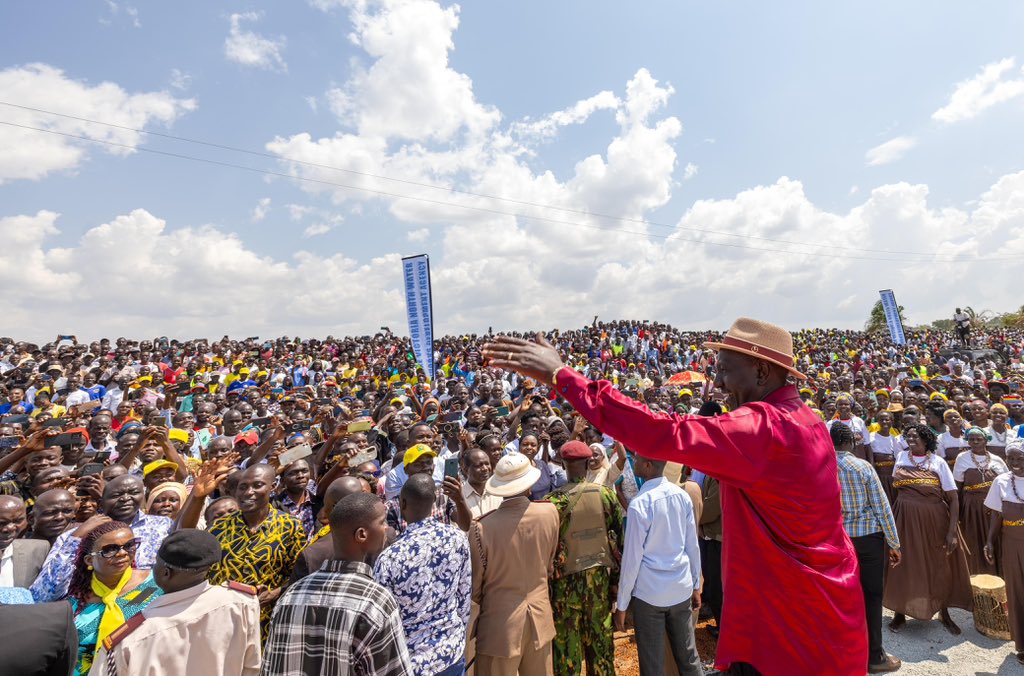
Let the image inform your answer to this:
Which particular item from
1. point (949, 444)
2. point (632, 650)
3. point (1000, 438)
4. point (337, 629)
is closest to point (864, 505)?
point (632, 650)

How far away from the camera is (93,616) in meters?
2.91

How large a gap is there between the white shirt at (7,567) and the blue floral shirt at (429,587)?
2.48 metres

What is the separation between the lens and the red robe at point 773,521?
1.75 meters

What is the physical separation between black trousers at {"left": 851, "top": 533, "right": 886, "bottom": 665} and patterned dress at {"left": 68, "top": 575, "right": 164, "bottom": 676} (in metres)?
5.12

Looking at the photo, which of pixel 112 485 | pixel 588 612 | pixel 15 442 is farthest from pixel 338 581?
pixel 15 442

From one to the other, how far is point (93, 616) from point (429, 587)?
1.85 metres

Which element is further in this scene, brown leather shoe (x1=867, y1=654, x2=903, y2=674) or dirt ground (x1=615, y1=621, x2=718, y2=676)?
dirt ground (x1=615, y1=621, x2=718, y2=676)

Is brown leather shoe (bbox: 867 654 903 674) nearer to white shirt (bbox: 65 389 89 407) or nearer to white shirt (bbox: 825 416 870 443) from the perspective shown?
white shirt (bbox: 825 416 870 443)

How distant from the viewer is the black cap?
97.2 inches

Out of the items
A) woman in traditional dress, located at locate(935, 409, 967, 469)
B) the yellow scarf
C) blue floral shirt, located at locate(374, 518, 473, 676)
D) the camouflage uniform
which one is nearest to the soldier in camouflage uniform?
the camouflage uniform

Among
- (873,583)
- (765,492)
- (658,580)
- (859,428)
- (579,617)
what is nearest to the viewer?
(765,492)

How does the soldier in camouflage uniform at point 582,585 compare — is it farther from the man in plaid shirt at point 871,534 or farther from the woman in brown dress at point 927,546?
the woman in brown dress at point 927,546

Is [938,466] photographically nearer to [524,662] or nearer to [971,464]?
[971,464]

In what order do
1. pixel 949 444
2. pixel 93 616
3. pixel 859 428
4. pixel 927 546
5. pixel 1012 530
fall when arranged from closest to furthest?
pixel 93 616, pixel 1012 530, pixel 927 546, pixel 949 444, pixel 859 428
